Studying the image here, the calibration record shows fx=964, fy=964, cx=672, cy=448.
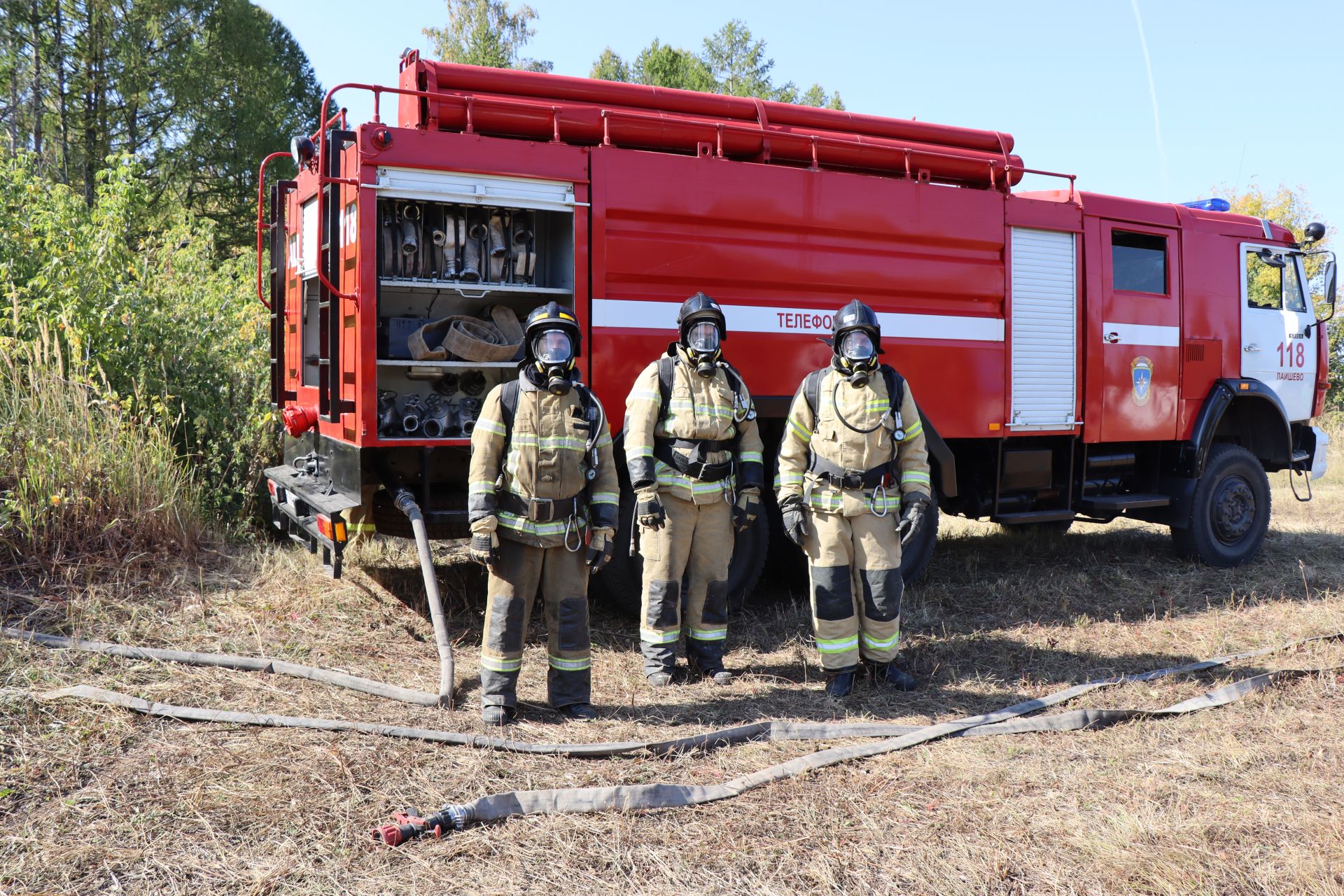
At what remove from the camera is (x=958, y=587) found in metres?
6.75

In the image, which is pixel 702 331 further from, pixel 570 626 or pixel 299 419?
pixel 299 419

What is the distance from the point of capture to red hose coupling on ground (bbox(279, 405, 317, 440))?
5.50 metres

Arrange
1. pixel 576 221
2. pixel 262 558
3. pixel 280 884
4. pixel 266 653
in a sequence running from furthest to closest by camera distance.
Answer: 1. pixel 262 558
2. pixel 576 221
3. pixel 266 653
4. pixel 280 884

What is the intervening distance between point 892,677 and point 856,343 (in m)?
1.67

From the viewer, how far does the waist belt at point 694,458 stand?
4.75m

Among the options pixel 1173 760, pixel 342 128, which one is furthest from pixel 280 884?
pixel 342 128

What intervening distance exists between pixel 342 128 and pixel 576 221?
1.25m

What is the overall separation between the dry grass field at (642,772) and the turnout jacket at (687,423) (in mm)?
1001

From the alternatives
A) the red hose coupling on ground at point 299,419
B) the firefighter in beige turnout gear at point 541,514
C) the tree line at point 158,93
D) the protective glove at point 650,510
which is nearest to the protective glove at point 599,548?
the firefighter in beige turnout gear at point 541,514

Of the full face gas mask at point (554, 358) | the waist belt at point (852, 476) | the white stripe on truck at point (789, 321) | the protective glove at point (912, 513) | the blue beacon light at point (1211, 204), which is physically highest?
the blue beacon light at point (1211, 204)

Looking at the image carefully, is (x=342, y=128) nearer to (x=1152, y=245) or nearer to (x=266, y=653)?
(x=266, y=653)

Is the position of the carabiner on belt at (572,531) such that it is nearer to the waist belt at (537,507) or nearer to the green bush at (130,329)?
the waist belt at (537,507)

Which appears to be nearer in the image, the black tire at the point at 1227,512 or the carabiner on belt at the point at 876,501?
the carabiner on belt at the point at 876,501

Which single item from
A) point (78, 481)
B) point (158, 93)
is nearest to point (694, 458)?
point (78, 481)
